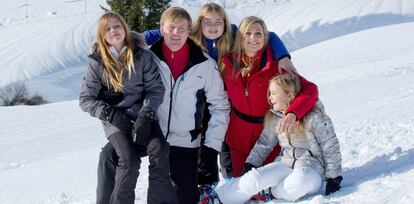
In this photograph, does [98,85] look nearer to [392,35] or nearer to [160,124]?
[160,124]

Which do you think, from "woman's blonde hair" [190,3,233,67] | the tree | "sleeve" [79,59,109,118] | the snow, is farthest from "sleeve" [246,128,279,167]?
the tree

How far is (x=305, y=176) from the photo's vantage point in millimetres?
3779

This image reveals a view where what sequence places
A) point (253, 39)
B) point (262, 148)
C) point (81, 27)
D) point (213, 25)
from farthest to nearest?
point (81, 27) → point (213, 25) → point (253, 39) → point (262, 148)

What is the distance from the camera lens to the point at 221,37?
15.3ft

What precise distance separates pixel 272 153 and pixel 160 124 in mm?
873

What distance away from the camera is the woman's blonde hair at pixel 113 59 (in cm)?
407

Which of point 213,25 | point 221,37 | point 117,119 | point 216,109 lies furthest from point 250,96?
point 117,119

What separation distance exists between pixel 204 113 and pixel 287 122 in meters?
0.77

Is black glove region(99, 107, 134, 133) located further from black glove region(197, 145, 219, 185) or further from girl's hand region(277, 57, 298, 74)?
girl's hand region(277, 57, 298, 74)

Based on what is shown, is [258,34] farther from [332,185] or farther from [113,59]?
[332,185]

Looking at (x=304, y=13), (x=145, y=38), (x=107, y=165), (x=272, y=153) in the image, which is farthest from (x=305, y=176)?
(x=304, y=13)

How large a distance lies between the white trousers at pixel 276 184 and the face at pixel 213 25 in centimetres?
120

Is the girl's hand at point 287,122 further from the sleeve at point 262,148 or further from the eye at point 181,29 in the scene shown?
the eye at point 181,29

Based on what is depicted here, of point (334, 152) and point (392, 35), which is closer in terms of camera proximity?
point (334, 152)
